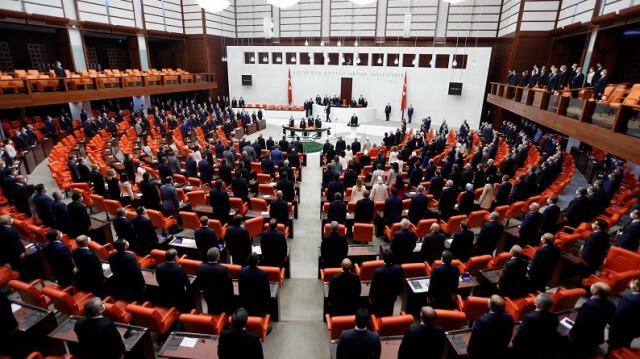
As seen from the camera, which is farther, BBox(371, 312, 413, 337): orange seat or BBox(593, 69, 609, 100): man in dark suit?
BBox(593, 69, 609, 100): man in dark suit

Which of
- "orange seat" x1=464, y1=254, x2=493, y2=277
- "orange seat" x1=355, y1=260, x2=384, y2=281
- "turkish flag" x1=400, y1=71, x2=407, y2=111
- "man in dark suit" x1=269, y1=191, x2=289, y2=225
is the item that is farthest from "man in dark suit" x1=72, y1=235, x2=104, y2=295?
"turkish flag" x1=400, y1=71, x2=407, y2=111

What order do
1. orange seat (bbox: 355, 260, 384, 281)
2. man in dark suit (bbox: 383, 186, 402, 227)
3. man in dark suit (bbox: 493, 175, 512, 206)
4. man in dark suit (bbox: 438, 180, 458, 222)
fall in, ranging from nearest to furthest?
orange seat (bbox: 355, 260, 384, 281), man in dark suit (bbox: 383, 186, 402, 227), man in dark suit (bbox: 438, 180, 458, 222), man in dark suit (bbox: 493, 175, 512, 206)

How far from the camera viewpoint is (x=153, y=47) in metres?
27.0

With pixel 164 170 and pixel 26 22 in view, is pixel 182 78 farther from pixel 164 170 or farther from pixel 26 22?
pixel 164 170

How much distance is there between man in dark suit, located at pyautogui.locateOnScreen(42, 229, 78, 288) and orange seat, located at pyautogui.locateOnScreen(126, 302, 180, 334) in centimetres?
149

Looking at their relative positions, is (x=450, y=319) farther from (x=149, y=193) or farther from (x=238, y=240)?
(x=149, y=193)

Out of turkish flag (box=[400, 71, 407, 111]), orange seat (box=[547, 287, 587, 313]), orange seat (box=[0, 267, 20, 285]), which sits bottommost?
orange seat (box=[0, 267, 20, 285])

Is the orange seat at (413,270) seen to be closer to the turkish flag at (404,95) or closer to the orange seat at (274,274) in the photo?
the orange seat at (274,274)

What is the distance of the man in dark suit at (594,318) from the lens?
3.77 meters

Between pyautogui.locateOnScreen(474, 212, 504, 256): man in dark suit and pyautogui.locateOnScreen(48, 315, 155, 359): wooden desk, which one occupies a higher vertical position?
pyautogui.locateOnScreen(474, 212, 504, 256): man in dark suit

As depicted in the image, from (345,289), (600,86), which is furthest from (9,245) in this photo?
(600,86)

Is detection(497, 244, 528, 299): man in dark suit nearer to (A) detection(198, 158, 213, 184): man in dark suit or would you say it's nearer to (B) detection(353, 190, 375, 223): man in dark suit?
(B) detection(353, 190, 375, 223): man in dark suit

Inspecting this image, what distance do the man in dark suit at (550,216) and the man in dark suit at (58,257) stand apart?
8.50 m

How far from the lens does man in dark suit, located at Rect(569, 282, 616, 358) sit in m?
3.77
